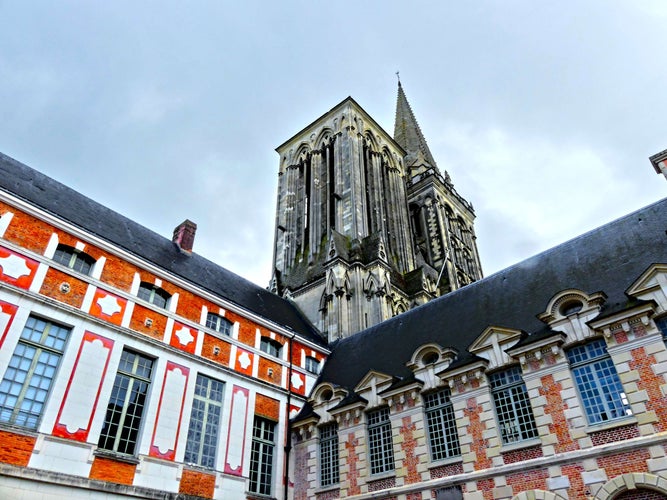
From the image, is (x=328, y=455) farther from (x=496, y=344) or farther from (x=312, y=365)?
(x=496, y=344)

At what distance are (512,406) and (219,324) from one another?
31.3ft

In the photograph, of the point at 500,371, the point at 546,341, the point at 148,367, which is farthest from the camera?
the point at 148,367

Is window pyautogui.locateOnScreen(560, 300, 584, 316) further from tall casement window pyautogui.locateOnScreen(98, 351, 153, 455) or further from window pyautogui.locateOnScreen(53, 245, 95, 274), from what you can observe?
window pyautogui.locateOnScreen(53, 245, 95, 274)

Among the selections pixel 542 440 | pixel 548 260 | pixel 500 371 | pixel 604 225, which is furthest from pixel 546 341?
pixel 604 225

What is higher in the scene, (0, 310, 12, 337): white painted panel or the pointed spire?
the pointed spire

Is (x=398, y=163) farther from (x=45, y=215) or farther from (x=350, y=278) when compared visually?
(x=45, y=215)

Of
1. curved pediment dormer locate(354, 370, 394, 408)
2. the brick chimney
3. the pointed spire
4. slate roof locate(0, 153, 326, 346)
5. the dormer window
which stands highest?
the pointed spire

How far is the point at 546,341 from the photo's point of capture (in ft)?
40.1

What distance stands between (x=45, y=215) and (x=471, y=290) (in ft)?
44.9

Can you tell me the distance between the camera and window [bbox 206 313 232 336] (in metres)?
16.7

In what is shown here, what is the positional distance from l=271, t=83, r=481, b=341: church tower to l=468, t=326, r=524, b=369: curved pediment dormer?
1265cm

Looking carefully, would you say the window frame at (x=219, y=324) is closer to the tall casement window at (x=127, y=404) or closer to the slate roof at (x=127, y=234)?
the slate roof at (x=127, y=234)

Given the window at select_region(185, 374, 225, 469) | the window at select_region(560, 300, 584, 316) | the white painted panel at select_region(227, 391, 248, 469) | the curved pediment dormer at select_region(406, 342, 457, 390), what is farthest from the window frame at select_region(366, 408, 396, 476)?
the window at select_region(560, 300, 584, 316)

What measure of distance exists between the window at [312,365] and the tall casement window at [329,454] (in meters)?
3.44
